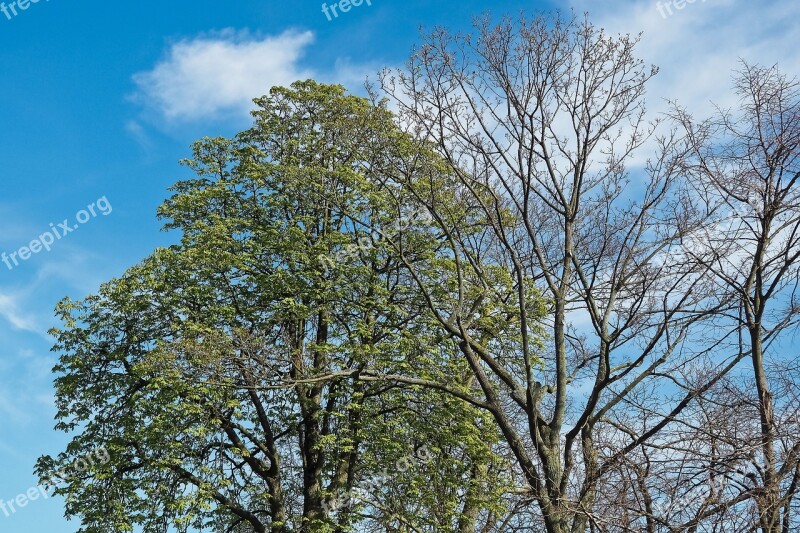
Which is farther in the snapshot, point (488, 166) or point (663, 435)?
point (488, 166)

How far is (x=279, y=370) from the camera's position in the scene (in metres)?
15.8

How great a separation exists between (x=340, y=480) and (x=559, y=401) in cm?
593

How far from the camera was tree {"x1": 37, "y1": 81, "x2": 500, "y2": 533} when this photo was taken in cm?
1559

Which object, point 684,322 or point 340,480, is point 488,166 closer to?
point 684,322

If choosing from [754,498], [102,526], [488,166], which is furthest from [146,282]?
[754,498]

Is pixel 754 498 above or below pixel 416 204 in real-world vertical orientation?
below

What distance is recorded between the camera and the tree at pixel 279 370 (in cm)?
1559

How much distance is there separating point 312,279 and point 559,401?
674 centimetres

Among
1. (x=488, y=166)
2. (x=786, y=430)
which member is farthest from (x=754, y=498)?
(x=488, y=166)

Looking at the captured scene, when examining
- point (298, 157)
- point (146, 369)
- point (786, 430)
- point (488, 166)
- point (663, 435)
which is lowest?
point (786, 430)

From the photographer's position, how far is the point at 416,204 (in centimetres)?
1694

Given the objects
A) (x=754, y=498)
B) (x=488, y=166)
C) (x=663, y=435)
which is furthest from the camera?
(x=488, y=166)

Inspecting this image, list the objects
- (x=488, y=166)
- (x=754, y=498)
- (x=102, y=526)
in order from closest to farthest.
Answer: (x=754, y=498)
(x=488, y=166)
(x=102, y=526)

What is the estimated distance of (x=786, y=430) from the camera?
8.59 metres
